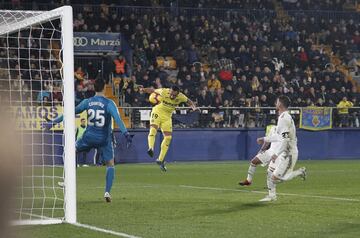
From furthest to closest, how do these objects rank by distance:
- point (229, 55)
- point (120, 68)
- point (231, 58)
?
point (229, 55)
point (231, 58)
point (120, 68)

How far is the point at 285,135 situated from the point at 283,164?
20.9 inches

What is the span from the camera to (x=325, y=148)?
33719mm

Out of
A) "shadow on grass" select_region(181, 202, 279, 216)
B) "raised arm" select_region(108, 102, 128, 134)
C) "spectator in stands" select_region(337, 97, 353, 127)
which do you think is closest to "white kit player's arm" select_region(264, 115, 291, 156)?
"shadow on grass" select_region(181, 202, 279, 216)

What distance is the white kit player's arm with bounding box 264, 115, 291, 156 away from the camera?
46.4ft

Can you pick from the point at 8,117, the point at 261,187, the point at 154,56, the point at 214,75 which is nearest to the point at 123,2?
the point at 154,56

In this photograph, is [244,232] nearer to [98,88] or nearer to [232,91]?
[98,88]

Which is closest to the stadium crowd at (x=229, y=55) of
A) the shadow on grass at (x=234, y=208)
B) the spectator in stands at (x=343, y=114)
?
the spectator in stands at (x=343, y=114)

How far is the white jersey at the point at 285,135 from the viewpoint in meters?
14.1

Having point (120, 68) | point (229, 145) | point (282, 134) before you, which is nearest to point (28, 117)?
point (282, 134)

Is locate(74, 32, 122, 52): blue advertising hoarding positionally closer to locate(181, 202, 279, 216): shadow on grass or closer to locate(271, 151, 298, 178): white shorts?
locate(271, 151, 298, 178): white shorts

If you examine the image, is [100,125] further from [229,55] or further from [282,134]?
[229,55]

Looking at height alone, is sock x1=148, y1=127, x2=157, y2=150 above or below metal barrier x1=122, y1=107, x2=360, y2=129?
below

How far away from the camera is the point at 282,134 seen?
1419 centimetres

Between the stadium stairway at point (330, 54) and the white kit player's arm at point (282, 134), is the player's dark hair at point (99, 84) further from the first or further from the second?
the stadium stairway at point (330, 54)
